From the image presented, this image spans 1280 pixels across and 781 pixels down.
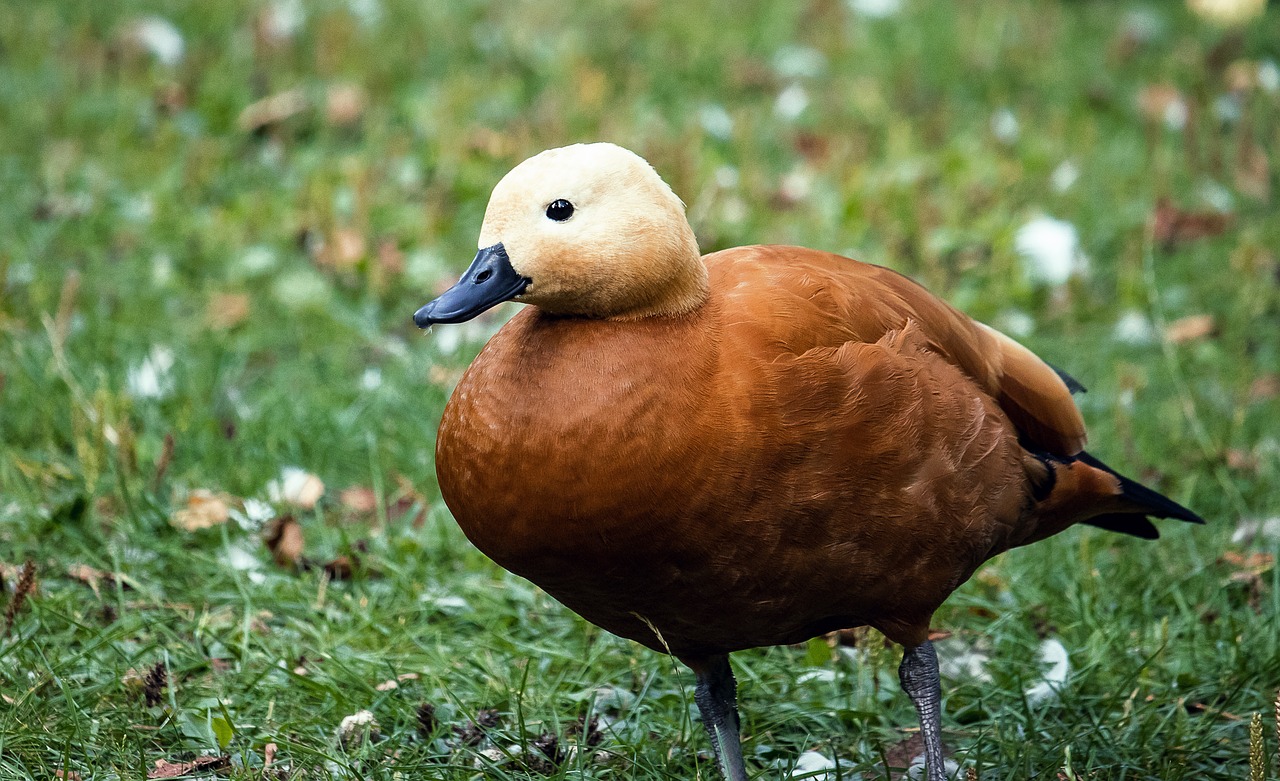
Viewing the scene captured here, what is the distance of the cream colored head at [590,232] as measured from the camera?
225 centimetres

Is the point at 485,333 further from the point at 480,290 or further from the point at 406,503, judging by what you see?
the point at 480,290

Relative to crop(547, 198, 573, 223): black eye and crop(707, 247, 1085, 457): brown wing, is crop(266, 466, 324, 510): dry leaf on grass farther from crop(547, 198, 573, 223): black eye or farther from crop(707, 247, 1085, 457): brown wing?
crop(547, 198, 573, 223): black eye

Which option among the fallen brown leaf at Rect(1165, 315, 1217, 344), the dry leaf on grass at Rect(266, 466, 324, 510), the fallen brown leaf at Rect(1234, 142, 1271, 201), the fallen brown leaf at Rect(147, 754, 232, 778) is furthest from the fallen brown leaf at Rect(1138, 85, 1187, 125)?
the fallen brown leaf at Rect(147, 754, 232, 778)

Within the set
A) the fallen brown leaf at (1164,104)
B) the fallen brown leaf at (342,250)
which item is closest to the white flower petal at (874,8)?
the fallen brown leaf at (1164,104)

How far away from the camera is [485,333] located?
4.83 meters

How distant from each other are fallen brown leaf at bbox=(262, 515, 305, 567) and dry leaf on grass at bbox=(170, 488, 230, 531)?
0.41 ft

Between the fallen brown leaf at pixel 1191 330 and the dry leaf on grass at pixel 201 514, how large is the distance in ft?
10.7

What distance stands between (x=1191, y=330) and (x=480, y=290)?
3539 millimetres

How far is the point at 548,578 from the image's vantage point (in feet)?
7.78

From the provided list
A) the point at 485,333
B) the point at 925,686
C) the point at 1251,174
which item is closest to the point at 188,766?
the point at 925,686

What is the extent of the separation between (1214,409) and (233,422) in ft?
9.80

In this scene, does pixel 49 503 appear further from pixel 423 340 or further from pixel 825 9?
pixel 825 9

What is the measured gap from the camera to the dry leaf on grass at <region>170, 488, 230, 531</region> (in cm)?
350

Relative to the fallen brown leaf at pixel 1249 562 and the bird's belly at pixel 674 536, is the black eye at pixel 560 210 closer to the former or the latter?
the bird's belly at pixel 674 536
